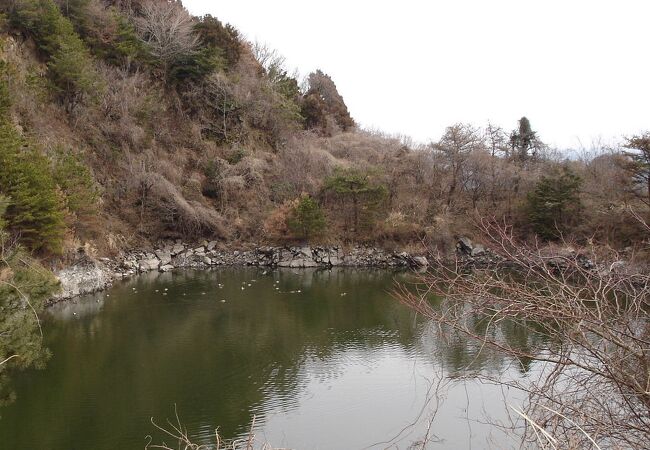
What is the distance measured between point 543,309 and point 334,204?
26.7m

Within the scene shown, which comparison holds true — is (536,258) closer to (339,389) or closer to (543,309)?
(543,309)

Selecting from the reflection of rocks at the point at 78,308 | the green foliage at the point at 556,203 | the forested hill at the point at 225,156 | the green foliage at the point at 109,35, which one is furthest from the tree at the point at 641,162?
the green foliage at the point at 109,35

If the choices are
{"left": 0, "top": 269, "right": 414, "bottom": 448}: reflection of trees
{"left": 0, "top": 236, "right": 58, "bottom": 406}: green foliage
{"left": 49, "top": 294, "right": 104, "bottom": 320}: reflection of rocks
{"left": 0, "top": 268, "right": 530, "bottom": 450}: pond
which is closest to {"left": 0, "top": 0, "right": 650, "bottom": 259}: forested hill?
{"left": 49, "top": 294, "right": 104, "bottom": 320}: reflection of rocks

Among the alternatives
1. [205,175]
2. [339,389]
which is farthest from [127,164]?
[339,389]

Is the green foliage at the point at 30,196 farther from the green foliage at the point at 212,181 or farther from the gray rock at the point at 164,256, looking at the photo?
the green foliage at the point at 212,181

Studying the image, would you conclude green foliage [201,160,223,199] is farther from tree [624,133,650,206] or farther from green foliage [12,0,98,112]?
tree [624,133,650,206]

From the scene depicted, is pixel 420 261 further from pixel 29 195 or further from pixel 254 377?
pixel 29 195

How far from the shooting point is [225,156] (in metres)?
31.3

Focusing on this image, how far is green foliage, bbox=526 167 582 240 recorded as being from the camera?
25.3 m

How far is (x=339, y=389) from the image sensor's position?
10578 mm

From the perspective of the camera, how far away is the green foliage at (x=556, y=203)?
25.3 metres

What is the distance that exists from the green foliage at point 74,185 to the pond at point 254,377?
10.7 feet

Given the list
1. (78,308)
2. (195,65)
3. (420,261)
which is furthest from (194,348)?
(195,65)

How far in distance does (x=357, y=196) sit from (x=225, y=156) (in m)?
8.73
